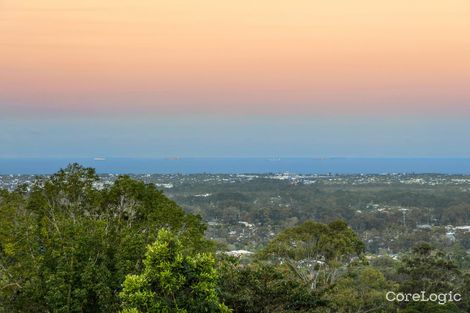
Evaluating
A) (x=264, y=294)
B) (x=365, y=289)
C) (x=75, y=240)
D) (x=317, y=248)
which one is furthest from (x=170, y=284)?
(x=365, y=289)

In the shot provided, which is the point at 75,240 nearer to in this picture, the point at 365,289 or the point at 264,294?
the point at 264,294

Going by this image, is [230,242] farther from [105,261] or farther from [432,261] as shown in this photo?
[105,261]

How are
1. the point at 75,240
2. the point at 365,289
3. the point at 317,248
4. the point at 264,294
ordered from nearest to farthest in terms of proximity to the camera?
the point at 264,294 < the point at 75,240 < the point at 317,248 < the point at 365,289

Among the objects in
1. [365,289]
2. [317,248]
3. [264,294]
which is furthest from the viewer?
[365,289]

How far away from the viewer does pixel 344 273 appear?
24.4 m

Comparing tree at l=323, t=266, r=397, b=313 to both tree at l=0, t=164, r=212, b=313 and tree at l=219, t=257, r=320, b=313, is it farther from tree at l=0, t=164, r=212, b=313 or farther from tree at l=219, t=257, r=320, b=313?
tree at l=219, t=257, r=320, b=313

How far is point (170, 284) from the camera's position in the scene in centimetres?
919

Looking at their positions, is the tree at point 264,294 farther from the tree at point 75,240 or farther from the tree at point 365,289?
the tree at point 365,289

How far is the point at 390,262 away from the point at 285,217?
42.1 metres

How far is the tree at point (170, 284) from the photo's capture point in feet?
30.0

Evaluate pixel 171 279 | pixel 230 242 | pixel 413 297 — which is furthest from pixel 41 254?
pixel 230 242

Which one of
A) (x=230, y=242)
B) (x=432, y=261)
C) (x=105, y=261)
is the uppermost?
(x=105, y=261)

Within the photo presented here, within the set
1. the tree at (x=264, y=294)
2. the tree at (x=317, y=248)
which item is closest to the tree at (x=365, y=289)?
the tree at (x=317, y=248)

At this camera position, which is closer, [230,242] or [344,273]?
[344,273]
